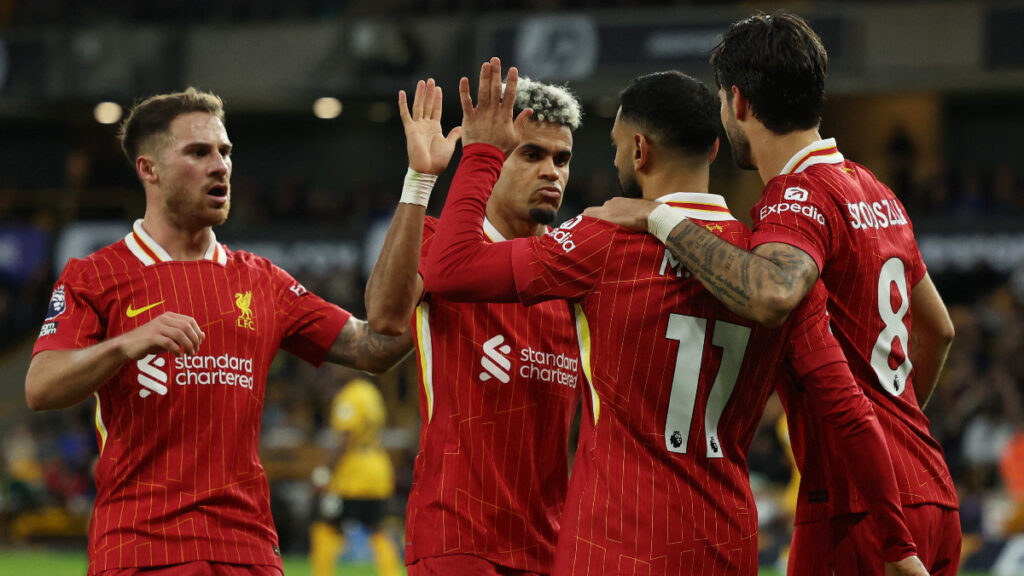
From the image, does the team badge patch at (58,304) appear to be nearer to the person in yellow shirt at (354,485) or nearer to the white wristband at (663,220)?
the white wristband at (663,220)

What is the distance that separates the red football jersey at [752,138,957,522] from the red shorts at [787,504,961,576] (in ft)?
0.13

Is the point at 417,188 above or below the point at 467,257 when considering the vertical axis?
above

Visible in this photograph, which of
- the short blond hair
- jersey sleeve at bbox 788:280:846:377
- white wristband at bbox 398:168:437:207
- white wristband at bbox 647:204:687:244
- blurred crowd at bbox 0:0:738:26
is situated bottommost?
jersey sleeve at bbox 788:280:846:377

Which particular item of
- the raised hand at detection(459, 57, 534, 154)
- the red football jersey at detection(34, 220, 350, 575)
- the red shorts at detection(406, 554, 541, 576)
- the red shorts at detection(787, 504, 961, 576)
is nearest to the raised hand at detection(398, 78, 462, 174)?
the raised hand at detection(459, 57, 534, 154)

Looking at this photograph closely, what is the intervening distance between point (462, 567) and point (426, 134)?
4.89ft

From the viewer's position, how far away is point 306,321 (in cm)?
493

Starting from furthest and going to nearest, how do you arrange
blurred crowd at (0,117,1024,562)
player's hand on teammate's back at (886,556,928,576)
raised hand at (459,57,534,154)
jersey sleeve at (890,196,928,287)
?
1. blurred crowd at (0,117,1024,562)
2. jersey sleeve at (890,196,928,287)
3. raised hand at (459,57,534,154)
4. player's hand on teammate's back at (886,556,928,576)

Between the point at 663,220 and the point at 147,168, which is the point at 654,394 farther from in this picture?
the point at 147,168

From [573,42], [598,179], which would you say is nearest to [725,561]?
[573,42]

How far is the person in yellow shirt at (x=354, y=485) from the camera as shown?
41.2 feet

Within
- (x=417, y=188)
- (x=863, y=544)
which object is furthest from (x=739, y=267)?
(x=417, y=188)

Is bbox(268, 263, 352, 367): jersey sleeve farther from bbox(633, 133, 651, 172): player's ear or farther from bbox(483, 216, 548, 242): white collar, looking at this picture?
bbox(633, 133, 651, 172): player's ear

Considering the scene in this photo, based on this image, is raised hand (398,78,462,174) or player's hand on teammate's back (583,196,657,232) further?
raised hand (398,78,462,174)

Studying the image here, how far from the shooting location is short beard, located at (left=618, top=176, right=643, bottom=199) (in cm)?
396
